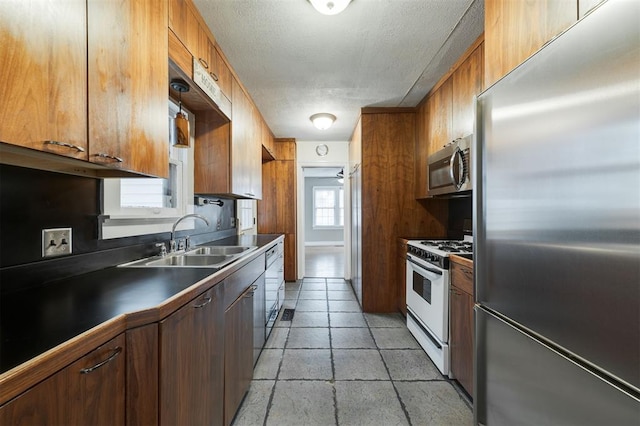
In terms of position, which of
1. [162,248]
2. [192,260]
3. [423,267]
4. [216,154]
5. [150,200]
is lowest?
[423,267]

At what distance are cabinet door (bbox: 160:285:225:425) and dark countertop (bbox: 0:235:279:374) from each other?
112mm

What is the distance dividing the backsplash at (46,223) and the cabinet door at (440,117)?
2578 mm

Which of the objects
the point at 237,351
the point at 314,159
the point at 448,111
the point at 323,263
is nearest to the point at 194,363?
the point at 237,351

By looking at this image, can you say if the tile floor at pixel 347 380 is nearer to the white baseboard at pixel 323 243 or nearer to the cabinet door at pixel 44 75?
the cabinet door at pixel 44 75

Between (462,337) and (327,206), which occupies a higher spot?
(327,206)

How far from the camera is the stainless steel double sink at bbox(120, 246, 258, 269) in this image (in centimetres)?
154

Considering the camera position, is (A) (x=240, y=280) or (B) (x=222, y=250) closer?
(A) (x=240, y=280)

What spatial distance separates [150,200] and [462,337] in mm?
2276

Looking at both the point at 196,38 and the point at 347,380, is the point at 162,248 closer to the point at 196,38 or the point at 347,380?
the point at 196,38

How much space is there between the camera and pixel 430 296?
2281 millimetres

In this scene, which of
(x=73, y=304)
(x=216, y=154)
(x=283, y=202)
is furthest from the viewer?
(x=283, y=202)

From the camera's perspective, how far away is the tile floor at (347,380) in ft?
5.54

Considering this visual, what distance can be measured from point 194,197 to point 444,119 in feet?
7.83

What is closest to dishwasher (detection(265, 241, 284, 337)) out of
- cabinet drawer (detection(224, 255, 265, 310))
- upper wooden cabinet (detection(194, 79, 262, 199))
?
cabinet drawer (detection(224, 255, 265, 310))
